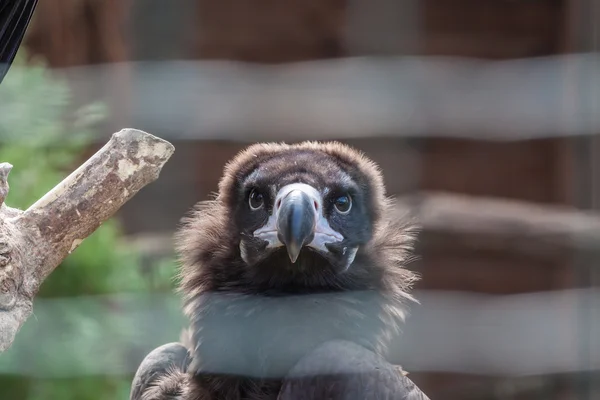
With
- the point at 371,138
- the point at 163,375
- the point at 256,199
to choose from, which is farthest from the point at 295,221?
the point at 371,138

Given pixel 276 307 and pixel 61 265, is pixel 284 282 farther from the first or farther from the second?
pixel 61 265

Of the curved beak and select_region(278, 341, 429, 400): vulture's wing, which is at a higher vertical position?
the curved beak

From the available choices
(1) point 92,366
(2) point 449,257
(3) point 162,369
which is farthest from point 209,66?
(2) point 449,257

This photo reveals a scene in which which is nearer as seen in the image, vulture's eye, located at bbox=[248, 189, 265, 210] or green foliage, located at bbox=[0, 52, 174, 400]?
vulture's eye, located at bbox=[248, 189, 265, 210]

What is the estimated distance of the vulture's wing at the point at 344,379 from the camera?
50.8 inches

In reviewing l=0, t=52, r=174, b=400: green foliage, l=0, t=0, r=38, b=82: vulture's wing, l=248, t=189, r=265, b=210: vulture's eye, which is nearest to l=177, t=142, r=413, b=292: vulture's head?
l=248, t=189, r=265, b=210: vulture's eye

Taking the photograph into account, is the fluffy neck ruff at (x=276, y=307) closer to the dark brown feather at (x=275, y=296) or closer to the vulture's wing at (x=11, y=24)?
the dark brown feather at (x=275, y=296)

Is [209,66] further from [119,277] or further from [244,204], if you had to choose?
[244,204]

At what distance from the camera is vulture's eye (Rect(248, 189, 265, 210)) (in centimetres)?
147

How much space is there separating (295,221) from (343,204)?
18 cm

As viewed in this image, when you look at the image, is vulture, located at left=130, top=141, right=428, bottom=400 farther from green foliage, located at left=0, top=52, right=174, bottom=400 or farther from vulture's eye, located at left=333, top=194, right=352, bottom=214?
green foliage, located at left=0, top=52, right=174, bottom=400

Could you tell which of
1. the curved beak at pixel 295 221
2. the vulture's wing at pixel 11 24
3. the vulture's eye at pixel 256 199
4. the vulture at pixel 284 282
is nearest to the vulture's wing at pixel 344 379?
the vulture at pixel 284 282

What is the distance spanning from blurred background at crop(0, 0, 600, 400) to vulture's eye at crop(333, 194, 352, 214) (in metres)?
0.19

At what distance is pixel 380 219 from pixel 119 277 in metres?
0.80
